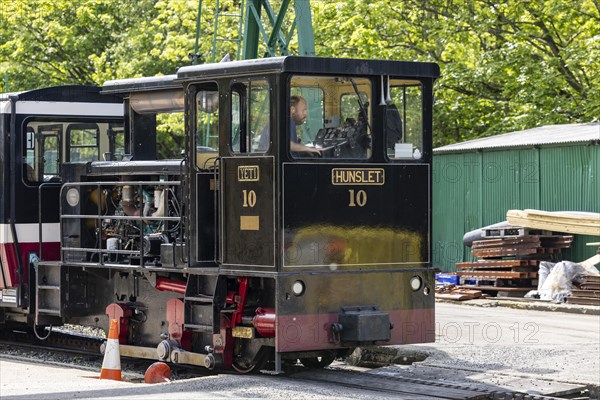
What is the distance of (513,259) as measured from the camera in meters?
21.0

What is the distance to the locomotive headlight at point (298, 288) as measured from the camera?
36.3ft

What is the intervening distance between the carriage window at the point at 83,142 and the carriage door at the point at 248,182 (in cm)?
375

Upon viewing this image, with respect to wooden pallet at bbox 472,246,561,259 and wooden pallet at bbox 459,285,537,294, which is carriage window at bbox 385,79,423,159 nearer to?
wooden pallet at bbox 472,246,561,259

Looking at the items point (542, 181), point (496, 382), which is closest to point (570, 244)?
point (542, 181)

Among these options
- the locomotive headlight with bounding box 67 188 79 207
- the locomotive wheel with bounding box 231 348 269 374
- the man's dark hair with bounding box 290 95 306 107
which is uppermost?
the man's dark hair with bounding box 290 95 306 107

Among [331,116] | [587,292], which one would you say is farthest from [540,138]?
[331,116]

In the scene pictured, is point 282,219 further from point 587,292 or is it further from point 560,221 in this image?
point 560,221

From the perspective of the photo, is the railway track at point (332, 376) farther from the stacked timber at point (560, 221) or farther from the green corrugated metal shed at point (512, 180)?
the green corrugated metal shed at point (512, 180)

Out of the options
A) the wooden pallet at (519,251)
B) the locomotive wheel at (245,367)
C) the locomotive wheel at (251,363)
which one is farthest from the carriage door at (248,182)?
the wooden pallet at (519,251)

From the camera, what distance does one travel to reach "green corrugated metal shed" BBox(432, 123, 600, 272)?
819 inches

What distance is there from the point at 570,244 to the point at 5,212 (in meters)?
10.7

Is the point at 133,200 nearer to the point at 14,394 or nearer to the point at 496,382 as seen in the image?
the point at 14,394

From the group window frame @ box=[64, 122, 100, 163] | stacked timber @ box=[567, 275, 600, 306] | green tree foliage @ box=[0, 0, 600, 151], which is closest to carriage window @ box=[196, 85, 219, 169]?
window frame @ box=[64, 122, 100, 163]

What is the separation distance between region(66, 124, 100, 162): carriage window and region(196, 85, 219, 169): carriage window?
329 cm
